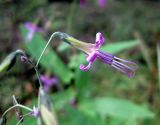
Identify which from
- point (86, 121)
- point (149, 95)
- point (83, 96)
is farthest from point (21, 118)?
point (149, 95)

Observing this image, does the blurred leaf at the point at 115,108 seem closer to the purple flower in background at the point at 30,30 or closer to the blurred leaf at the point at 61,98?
the blurred leaf at the point at 61,98

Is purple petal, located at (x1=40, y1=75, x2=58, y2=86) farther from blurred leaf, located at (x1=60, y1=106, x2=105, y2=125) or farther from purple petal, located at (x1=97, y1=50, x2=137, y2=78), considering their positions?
purple petal, located at (x1=97, y1=50, x2=137, y2=78)

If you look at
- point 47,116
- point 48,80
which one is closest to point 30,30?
point 48,80

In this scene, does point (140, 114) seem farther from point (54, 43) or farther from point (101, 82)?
point (54, 43)

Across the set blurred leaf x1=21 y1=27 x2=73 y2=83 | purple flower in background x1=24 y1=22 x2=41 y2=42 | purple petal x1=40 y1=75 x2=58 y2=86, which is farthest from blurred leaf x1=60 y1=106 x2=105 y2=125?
purple flower in background x1=24 y1=22 x2=41 y2=42

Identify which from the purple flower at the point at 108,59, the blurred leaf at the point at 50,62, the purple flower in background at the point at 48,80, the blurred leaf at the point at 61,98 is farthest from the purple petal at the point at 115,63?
the purple flower in background at the point at 48,80

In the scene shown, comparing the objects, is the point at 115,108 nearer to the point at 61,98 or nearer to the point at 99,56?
the point at 61,98

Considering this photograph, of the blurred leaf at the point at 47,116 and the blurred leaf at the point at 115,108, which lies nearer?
the blurred leaf at the point at 47,116
